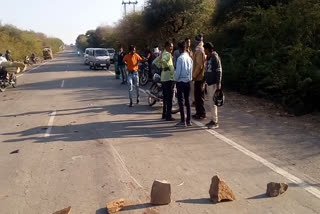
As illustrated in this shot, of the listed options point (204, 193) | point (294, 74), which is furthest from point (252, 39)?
point (204, 193)

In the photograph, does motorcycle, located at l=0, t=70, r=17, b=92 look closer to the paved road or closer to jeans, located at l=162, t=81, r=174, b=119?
the paved road

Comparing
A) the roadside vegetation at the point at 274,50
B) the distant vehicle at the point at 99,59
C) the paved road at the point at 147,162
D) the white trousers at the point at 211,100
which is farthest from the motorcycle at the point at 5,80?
the white trousers at the point at 211,100

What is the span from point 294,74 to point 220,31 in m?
10.1

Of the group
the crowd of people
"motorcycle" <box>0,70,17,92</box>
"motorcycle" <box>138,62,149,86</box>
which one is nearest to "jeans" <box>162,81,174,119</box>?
the crowd of people

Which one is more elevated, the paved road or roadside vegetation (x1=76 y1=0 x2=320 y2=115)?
roadside vegetation (x1=76 y1=0 x2=320 y2=115)

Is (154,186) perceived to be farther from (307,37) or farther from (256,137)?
(307,37)

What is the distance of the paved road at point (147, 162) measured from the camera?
15.7ft

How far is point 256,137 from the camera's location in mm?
7793

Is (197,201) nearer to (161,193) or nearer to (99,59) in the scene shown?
(161,193)

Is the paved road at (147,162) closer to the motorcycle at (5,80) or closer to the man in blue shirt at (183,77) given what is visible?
the man in blue shirt at (183,77)

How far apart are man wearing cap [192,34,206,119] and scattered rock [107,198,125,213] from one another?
5.45 m

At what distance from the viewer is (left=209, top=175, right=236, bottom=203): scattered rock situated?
Result: 4.68m

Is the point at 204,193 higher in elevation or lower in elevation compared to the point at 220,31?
lower

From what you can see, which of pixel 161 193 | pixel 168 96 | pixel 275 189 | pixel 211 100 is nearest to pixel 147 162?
pixel 161 193
